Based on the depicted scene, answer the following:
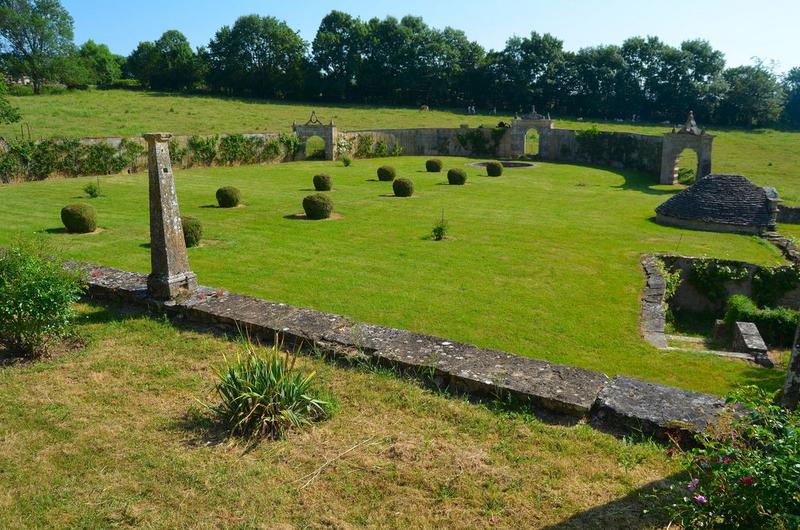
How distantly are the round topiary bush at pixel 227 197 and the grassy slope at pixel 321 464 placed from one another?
16791 mm

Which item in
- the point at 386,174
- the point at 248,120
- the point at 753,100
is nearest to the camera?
the point at 386,174

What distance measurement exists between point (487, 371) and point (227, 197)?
18318 mm

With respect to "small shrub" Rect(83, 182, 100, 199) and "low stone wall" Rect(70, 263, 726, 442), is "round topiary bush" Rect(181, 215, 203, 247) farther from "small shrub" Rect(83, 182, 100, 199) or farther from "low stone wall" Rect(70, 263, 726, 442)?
"small shrub" Rect(83, 182, 100, 199)

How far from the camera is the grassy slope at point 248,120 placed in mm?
36469

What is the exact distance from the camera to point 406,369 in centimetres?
574

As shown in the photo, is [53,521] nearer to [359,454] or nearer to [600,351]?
[359,454]

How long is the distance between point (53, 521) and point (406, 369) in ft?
10.1

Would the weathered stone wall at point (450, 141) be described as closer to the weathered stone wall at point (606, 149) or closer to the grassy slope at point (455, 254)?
the weathered stone wall at point (606, 149)

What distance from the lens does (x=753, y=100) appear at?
173 ft

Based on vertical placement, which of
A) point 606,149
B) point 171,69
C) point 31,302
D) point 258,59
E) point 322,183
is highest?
point 258,59

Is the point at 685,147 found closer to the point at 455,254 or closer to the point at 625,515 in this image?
the point at 455,254

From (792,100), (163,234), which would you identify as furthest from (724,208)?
(792,100)

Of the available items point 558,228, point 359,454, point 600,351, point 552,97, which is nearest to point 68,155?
point 558,228

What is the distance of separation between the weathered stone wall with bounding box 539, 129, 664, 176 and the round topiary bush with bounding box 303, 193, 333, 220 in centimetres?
2252
